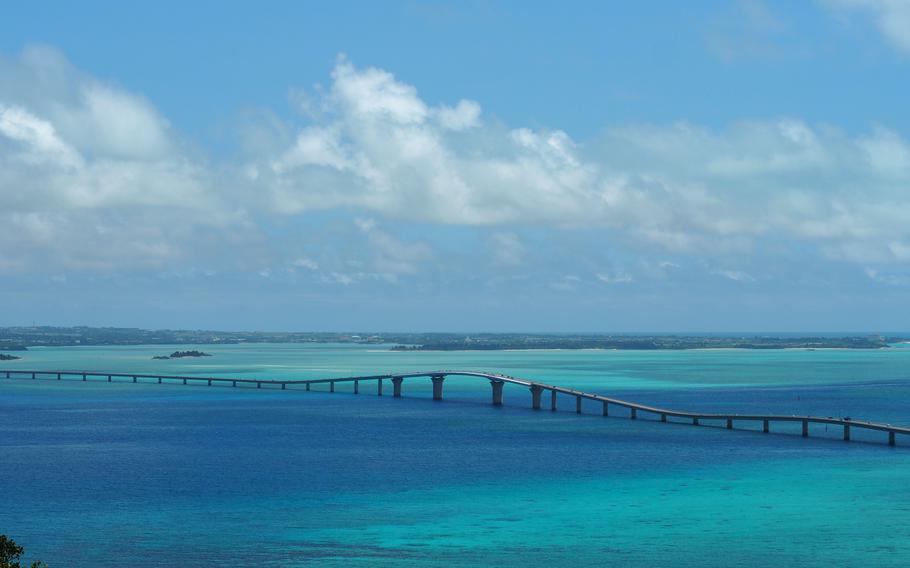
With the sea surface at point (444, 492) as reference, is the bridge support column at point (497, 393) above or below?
above

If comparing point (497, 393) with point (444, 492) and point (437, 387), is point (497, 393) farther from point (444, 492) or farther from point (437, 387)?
point (444, 492)

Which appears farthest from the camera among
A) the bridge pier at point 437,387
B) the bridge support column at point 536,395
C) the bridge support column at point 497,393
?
the bridge pier at point 437,387

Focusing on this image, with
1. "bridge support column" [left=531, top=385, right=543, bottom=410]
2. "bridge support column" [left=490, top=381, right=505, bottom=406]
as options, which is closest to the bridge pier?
"bridge support column" [left=490, top=381, right=505, bottom=406]

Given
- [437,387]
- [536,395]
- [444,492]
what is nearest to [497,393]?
[536,395]

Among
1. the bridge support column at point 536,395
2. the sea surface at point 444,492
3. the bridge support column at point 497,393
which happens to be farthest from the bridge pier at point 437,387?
the sea surface at point 444,492

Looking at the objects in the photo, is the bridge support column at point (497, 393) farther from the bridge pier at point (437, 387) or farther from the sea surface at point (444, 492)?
the sea surface at point (444, 492)

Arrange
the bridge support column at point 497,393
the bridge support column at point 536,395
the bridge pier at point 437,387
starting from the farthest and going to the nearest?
the bridge pier at point 437,387 < the bridge support column at point 497,393 < the bridge support column at point 536,395

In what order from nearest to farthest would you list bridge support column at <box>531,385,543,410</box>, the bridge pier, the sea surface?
the sea surface < bridge support column at <box>531,385,543,410</box> < the bridge pier

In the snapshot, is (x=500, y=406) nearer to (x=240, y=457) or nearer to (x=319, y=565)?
(x=240, y=457)

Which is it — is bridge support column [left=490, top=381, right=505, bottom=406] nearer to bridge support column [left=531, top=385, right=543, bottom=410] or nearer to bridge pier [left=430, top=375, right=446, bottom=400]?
bridge support column [left=531, top=385, right=543, bottom=410]
